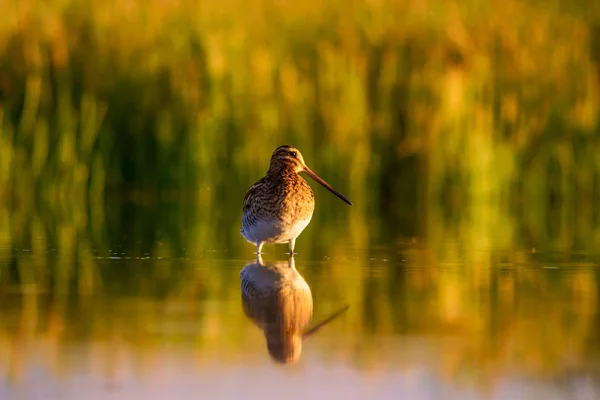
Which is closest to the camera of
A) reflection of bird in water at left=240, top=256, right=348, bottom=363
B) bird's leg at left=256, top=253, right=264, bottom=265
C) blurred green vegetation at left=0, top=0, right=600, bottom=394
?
reflection of bird in water at left=240, top=256, right=348, bottom=363

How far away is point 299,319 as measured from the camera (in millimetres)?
6004

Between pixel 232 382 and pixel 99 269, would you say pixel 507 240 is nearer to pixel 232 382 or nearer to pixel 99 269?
pixel 99 269

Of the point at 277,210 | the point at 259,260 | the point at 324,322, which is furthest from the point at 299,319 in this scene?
the point at 277,210

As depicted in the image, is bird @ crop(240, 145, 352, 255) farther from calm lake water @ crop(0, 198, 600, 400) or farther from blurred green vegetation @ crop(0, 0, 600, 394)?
blurred green vegetation @ crop(0, 0, 600, 394)

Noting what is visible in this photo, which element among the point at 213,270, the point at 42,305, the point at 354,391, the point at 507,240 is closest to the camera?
the point at 354,391

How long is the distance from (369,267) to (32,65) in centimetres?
698

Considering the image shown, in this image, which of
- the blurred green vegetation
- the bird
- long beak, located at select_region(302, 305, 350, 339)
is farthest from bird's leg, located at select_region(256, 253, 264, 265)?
the blurred green vegetation

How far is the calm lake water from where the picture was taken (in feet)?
15.1

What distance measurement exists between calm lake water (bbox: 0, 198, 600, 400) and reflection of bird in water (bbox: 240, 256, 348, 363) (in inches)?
0.6

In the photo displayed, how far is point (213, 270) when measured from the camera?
8.12 m

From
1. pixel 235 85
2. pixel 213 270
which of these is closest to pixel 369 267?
pixel 213 270

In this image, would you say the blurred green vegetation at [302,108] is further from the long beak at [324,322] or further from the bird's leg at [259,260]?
the long beak at [324,322]

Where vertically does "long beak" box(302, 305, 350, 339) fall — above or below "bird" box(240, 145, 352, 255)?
below

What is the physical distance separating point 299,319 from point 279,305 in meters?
0.45
